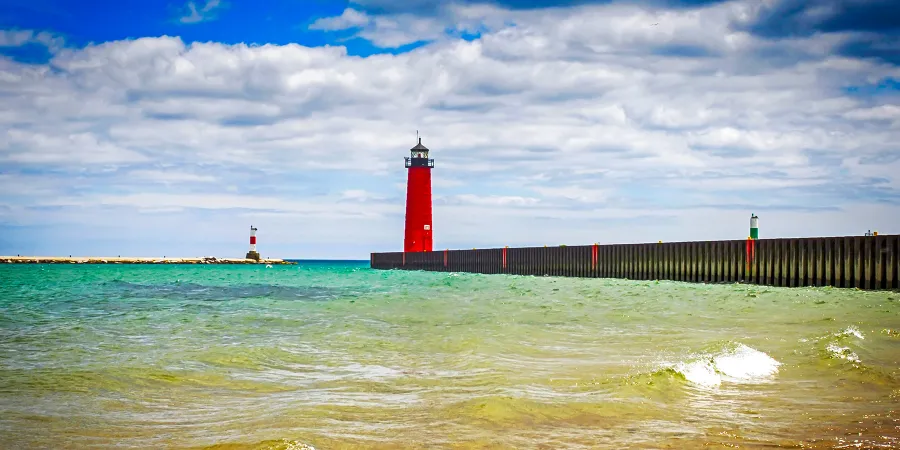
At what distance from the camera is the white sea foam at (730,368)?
623 cm

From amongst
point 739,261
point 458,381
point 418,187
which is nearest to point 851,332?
point 458,381

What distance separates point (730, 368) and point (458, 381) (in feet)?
7.42

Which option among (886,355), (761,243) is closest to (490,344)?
(886,355)

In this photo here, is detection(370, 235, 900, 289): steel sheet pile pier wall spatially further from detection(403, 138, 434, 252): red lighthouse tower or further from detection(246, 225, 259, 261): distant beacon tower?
detection(246, 225, 259, 261): distant beacon tower

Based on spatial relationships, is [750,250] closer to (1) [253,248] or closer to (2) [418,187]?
(2) [418,187]

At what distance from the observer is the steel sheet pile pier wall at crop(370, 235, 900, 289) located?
56.4 feet

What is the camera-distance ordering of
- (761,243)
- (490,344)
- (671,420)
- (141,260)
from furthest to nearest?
1. (141,260)
2. (761,243)
3. (490,344)
4. (671,420)

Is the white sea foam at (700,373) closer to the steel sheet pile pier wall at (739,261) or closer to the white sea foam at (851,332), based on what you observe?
the white sea foam at (851,332)

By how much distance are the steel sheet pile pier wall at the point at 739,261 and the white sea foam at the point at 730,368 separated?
11.3 meters

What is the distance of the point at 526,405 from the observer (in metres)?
5.11

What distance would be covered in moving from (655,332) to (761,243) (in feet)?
43.3

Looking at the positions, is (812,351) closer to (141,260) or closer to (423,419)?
(423,419)

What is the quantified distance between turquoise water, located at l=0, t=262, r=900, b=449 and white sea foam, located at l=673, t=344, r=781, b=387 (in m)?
0.02

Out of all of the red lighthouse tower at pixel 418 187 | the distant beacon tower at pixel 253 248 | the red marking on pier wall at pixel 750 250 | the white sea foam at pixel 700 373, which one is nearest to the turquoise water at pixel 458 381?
the white sea foam at pixel 700 373
